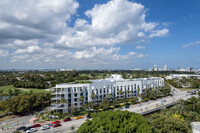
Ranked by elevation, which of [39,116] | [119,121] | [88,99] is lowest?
[39,116]

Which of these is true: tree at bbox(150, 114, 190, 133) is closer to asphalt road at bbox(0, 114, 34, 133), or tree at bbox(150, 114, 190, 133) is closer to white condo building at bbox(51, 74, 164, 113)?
white condo building at bbox(51, 74, 164, 113)

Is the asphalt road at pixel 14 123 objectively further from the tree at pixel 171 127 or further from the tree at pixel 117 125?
the tree at pixel 171 127

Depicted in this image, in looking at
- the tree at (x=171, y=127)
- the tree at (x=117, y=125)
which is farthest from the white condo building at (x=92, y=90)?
the tree at (x=171, y=127)

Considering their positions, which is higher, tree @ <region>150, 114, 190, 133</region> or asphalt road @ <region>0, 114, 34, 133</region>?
tree @ <region>150, 114, 190, 133</region>

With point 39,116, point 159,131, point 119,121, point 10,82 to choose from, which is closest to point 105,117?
point 119,121

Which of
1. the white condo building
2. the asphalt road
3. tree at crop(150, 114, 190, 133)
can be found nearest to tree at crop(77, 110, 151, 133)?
tree at crop(150, 114, 190, 133)

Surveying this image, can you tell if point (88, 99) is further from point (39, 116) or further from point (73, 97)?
point (39, 116)
